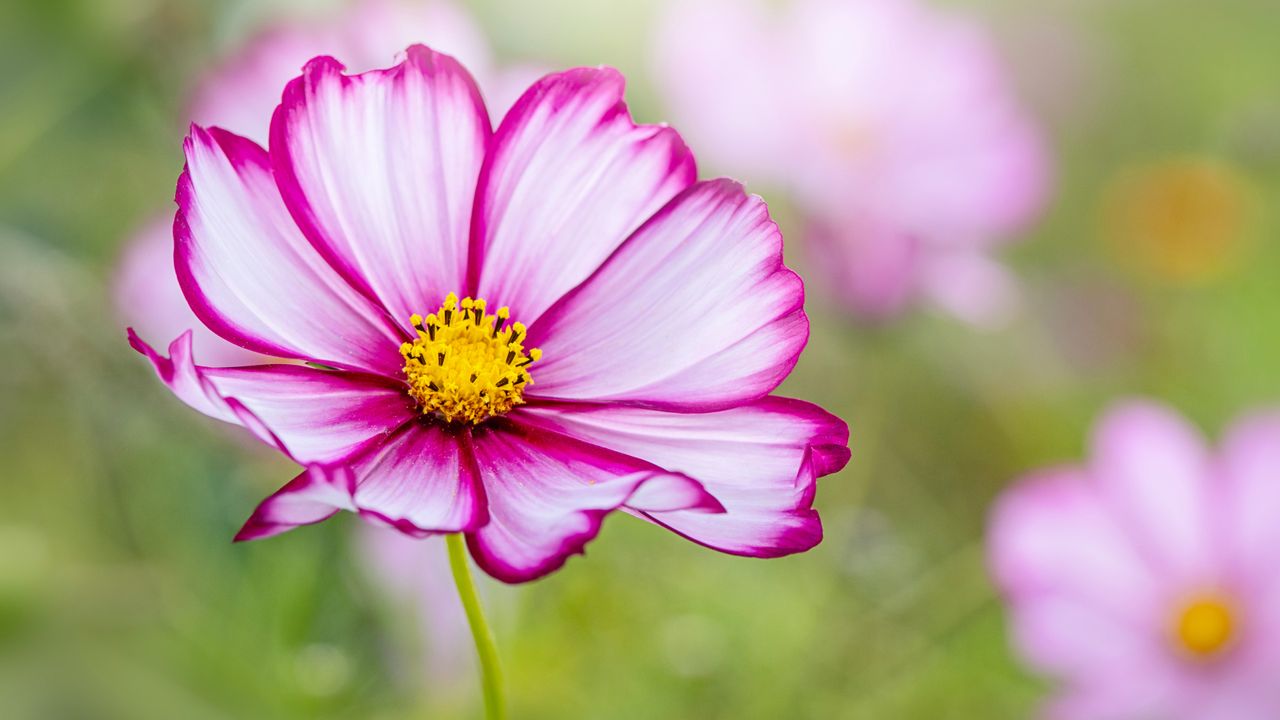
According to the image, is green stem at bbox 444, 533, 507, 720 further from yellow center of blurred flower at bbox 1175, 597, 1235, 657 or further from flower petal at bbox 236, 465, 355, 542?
yellow center of blurred flower at bbox 1175, 597, 1235, 657

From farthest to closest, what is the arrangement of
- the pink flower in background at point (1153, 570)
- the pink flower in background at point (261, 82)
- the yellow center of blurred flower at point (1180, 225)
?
1. the yellow center of blurred flower at point (1180, 225)
2. the pink flower in background at point (1153, 570)
3. the pink flower in background at point (261, 82)

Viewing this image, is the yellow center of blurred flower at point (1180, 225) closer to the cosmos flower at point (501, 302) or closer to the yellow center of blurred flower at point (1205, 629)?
the yellow center of blurred flower at point (1205, 629)

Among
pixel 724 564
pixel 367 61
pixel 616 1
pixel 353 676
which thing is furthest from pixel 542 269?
pixel 616 1

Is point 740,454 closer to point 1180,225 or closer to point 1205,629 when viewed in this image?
point 1205,629

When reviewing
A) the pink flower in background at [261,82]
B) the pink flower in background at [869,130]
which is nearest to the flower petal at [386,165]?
the pink flower in background at [261,82]

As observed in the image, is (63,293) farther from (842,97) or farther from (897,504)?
(897,504)

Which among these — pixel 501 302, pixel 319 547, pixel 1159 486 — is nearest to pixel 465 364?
pixel 501 302
